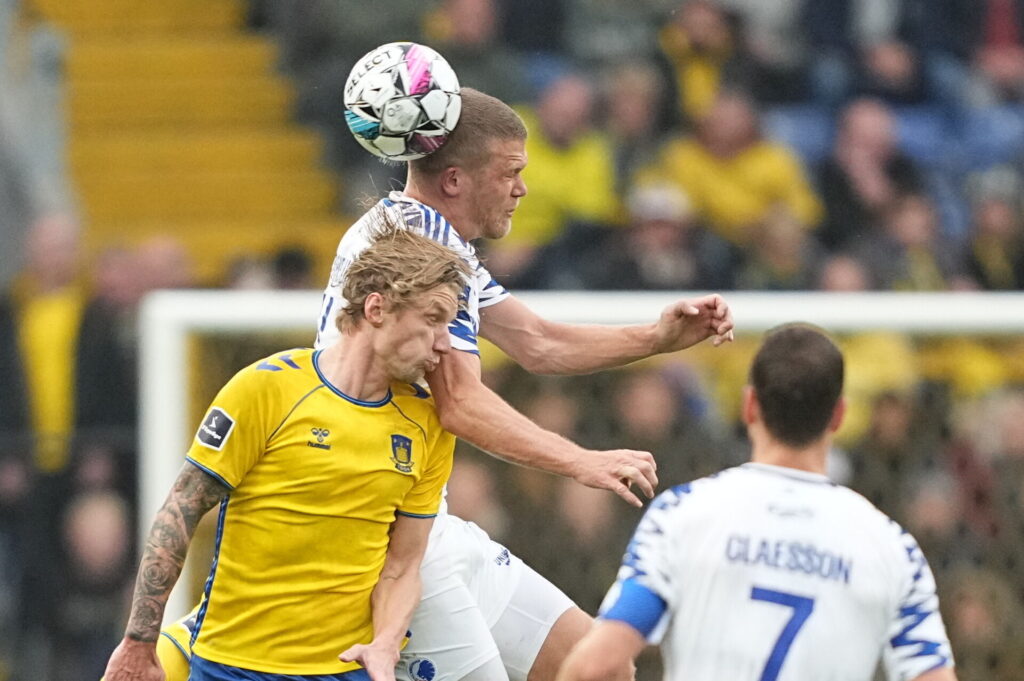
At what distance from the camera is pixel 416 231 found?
472 cm

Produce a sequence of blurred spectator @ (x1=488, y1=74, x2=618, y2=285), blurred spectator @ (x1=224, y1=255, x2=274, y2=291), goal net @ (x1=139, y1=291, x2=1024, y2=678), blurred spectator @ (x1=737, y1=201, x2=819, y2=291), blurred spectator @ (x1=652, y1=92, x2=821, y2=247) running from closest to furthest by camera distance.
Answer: goal net @ (x1=139, y1=291, x2=1024, y2=678) < blurred spectator @ (x1=224, y1=255, x2=274, y2=291) < blurred spectator @ (x1=737, y1=201, x2=819, y2=291) < blurred spectator @ (x1=488, y1=74, x2=618, y2=285) < blurred spectator @ (x1=652, y1=92, x2=821, y2=247)

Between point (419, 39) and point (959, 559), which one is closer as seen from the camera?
point (959, 559)

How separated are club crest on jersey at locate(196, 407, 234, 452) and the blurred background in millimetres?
905

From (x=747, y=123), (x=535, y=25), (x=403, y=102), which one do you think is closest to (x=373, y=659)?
(x=403, y=102)

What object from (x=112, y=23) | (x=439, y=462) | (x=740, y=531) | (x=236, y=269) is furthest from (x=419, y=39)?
(x=740, y=531)

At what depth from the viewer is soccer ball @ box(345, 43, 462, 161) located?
186 inches

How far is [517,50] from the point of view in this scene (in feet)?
38.4

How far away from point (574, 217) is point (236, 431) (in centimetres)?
607

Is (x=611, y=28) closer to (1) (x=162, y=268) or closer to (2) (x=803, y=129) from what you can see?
(2) (x=803, y=129)

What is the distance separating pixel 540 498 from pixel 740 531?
12.5ft

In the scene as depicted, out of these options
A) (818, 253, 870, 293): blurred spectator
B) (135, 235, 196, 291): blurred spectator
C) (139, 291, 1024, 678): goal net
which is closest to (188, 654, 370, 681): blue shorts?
(139, 291, 1024, 678): goal net

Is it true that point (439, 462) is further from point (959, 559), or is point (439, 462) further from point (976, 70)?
point (976, 70)

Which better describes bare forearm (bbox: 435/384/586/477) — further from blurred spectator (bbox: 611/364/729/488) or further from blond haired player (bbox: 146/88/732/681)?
blurred spectator (bbox: 611/364/729/488)

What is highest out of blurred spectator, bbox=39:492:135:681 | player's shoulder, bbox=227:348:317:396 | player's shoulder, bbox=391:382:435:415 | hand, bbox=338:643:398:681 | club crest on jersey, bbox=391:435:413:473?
player's shoulder, bbox=227:348:317:396
